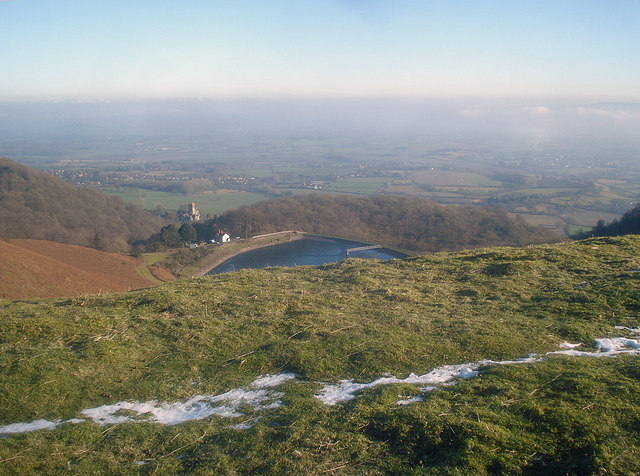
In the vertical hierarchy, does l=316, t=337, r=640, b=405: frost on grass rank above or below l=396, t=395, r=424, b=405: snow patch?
below

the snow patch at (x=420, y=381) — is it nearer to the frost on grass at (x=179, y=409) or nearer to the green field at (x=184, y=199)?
the frost on grass at (x=179, y=409)

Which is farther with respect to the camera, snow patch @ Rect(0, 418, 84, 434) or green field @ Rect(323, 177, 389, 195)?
green field @ Rect(323, 177, 389, 195)

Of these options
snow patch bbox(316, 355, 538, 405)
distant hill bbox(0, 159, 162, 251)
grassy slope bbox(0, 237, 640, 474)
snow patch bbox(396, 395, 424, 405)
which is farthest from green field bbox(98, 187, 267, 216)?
snow patch bbox(396, 395, 424, 405)

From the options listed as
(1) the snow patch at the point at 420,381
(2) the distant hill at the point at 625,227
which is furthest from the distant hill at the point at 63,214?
(2) the distant hill at the point at 625,227

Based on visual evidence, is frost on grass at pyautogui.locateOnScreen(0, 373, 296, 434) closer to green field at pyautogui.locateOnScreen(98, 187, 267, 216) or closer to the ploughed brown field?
the ploughed brown field

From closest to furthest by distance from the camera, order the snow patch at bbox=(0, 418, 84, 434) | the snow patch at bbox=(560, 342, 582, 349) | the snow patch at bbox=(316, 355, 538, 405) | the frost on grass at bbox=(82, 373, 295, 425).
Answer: the snow patch at bbox=(0, 418, 84, 434), the frost on grass at bbox=(82, 373, 295, 425), the snow patch at bbox=(316, 355, 538, 405), the snow patch at bbox=(560, 342, 582, 349)

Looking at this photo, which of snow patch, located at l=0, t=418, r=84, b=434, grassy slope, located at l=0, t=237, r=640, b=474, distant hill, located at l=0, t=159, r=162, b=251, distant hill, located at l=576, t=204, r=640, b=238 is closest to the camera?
grassy slope, located at l=0, t=237, r=640, b=474

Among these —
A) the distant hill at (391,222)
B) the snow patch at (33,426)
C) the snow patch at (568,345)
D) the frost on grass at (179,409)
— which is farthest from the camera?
the distant hill at (391,222)

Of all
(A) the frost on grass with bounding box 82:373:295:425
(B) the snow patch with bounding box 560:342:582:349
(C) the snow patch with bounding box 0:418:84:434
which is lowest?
(B) the snow patch with bounding box 560:342:582:349
